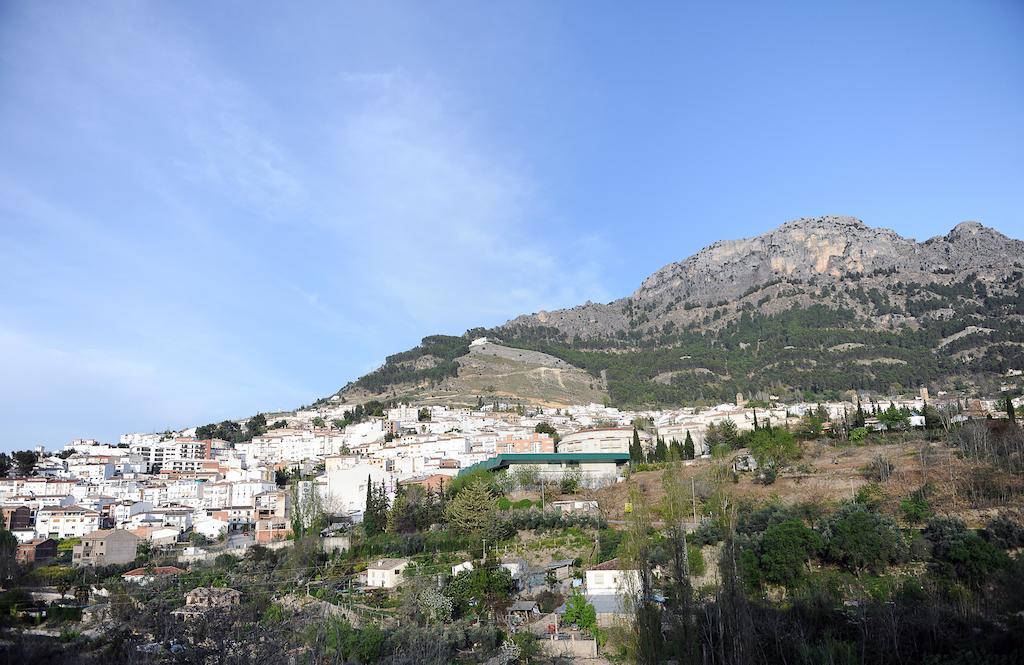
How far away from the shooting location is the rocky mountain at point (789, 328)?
8644cm

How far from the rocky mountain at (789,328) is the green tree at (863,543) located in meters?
60.6

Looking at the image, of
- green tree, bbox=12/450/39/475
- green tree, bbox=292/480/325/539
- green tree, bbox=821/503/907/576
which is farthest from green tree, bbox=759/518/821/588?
green tree, bbox=12/450/39/475

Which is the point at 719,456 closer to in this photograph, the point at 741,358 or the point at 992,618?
the point at 992,618

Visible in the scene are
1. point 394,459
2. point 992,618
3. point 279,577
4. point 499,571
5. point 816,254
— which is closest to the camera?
point 992,618

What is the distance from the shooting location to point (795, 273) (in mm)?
138125

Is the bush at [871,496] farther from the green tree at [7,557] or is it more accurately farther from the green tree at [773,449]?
the green tree at [7,557]

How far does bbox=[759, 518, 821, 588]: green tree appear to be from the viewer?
69.6 feet

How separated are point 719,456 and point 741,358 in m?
66.3

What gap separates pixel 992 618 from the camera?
1514cm

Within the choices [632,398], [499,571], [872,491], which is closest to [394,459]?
[499,571]

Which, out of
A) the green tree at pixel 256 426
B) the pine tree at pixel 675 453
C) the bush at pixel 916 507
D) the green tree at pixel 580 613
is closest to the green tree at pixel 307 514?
the pine tree at pixel 675 453

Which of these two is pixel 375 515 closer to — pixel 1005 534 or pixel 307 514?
pixel 307 514

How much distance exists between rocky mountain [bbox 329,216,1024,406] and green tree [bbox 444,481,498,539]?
4971 centimetres

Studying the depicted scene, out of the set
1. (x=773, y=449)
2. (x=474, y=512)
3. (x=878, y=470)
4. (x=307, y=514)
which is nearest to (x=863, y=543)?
(x=878, y=470)
